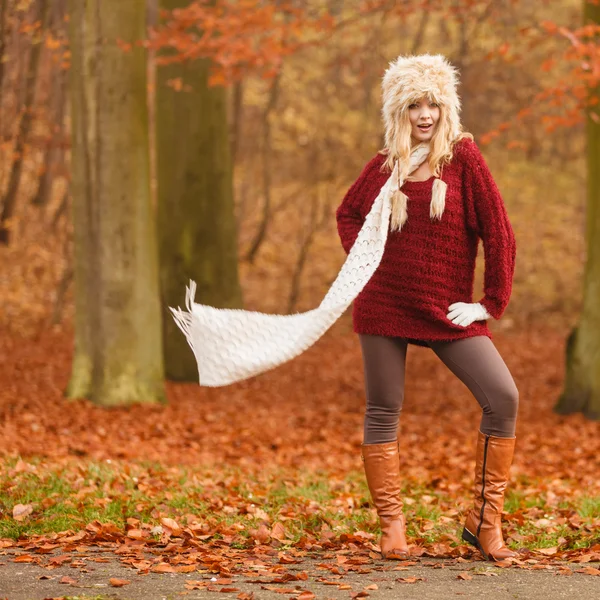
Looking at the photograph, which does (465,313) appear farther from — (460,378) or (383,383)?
(383,383)

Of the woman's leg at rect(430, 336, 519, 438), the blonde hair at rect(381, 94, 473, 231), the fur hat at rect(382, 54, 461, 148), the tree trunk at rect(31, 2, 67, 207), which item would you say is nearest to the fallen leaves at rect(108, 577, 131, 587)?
the woman's leg at rect(430, 336, 519, 438)

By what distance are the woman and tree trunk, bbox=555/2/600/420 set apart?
7.21 metres

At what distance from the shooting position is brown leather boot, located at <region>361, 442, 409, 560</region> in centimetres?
479

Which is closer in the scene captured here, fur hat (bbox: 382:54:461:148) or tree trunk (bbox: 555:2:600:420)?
fur hat (bbox: 382:54:461:148)

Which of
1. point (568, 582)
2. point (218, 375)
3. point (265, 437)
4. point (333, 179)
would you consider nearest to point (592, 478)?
point (265, 437)

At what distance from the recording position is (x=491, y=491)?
185 inches

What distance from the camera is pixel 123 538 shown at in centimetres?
516

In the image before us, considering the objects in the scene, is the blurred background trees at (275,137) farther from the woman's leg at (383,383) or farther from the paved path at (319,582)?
the paved path at (319,582)

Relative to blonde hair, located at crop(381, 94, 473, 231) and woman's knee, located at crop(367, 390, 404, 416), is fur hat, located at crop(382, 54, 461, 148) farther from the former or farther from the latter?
woman's knee, located at crop(367, 390, 404, 416)

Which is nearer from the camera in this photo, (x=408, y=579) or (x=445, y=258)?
(x=408, y=579)

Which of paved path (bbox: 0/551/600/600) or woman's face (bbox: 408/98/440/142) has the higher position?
woman's face (bbox: 408/98/440/142)

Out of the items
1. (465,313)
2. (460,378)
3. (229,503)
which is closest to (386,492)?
(460,378)

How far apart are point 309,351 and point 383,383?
12790 millimetres

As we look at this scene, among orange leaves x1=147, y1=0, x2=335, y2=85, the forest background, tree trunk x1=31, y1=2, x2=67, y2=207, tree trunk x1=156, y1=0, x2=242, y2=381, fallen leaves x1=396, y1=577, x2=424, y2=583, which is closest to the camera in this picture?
fallen leaves x1=396, y1=577, x2=424, y2=583
